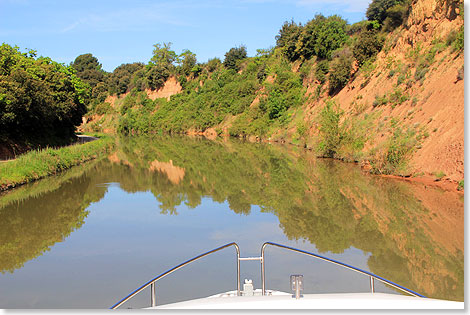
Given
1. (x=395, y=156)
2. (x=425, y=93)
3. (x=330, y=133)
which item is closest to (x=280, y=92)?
(x=330, y=133)

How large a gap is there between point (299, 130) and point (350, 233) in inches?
1209

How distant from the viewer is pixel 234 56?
86375 millimetres

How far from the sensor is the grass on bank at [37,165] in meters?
23.2

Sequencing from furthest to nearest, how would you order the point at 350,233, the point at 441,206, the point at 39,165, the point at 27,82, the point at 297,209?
the point at 27,82 < the point at 39,165 < the point at 297,209 < the point at 441,206 < the point at 350,233

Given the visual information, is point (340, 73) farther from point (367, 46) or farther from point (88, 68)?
point (88, 68)

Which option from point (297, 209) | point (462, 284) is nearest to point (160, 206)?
point (297, 209)

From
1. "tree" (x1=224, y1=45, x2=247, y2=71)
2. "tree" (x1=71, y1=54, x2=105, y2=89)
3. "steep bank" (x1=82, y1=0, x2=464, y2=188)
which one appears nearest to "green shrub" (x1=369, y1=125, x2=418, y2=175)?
"steep bank" (x1=82, y1=0, x2=464, y2=188)

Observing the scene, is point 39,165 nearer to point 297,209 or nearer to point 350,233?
point 297,209

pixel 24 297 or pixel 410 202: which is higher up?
pixel 410 202

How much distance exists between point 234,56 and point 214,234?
74318mm

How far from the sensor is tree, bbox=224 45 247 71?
85.7m

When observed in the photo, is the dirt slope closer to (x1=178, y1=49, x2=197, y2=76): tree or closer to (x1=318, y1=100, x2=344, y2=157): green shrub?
(x1=318, y1=100, x2=344, y2=157): green shrub

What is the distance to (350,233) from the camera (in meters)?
14.2

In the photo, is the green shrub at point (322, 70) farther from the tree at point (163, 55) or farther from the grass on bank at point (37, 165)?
the tree at point (163, 55)
